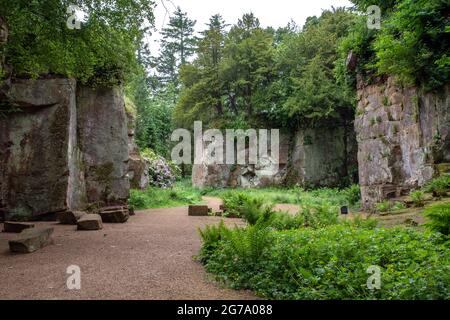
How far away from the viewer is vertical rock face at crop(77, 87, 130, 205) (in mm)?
13633

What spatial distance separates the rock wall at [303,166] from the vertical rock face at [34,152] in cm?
1666

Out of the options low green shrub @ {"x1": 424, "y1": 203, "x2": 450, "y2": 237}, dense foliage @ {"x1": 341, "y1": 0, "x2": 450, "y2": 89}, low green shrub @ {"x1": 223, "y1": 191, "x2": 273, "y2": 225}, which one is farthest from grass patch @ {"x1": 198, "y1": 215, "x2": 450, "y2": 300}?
dense foliage @ {"x1": 341, "y1": 0, "x2": 450, "y2": 89}

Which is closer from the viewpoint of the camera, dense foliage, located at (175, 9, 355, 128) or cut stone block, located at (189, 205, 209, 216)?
cut stone block, located at (189, 205, 209, 216)

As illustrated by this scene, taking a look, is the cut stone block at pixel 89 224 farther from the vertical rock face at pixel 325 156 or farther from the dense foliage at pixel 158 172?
the vertical rock face at pixel 325 156

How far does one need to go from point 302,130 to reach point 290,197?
8087mm

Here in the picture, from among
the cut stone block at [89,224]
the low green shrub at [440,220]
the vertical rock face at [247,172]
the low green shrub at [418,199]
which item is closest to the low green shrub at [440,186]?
the low green shrub at [418,199]

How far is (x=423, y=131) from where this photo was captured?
12.3 m

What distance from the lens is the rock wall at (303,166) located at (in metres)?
26.4

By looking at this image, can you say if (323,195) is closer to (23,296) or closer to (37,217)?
(37,217)

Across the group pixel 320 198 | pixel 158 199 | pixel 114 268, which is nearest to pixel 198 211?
Result: pixel 158 199

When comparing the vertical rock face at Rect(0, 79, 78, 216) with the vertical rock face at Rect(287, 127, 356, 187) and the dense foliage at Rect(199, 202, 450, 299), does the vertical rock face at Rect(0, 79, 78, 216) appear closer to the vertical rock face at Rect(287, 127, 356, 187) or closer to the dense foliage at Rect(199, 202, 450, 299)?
the dense foliage at Rect(199, 202, 450, 299)

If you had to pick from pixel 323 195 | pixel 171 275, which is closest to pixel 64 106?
pixel 171 275

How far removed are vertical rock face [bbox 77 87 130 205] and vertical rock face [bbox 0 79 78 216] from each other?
1.36 metres

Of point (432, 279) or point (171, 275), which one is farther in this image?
point (171, 275)
